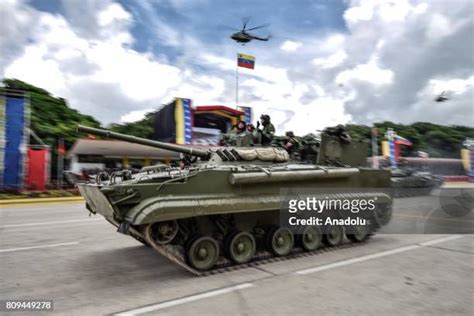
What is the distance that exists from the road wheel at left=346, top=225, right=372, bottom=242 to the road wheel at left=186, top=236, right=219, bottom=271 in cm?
355

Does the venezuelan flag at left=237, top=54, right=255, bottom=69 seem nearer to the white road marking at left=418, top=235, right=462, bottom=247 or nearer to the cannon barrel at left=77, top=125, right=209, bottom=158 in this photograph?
the cannon barrel at left=77, top=125, right=209, bottom=158

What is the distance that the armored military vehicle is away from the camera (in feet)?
20.2

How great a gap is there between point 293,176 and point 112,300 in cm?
386

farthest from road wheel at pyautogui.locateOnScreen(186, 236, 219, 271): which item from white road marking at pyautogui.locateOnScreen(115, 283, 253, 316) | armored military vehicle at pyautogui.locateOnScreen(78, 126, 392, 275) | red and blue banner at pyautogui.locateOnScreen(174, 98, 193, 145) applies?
red and blue banner at pyautogui.locateOnScreen(174, 98, 193, 145)

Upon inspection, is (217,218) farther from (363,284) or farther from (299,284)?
(363,284)

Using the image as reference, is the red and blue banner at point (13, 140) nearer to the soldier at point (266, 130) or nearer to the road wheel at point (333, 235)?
the soldier at point (266, 130)

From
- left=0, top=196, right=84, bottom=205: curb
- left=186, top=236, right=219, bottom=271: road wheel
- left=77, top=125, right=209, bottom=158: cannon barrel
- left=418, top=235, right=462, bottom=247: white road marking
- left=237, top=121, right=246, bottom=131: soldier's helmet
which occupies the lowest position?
left=418, top=235, right=462, bottom=247: white road marking

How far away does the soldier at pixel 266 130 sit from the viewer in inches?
358

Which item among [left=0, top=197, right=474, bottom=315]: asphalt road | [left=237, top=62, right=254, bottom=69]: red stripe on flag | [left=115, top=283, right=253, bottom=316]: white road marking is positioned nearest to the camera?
[left=115, top=283, right=253, bottom=316]: white road marking

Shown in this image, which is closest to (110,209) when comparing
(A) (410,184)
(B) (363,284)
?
(B) (363,284)

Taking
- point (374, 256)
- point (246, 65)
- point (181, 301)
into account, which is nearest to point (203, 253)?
point (181, 301)

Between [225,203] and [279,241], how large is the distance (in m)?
1.53

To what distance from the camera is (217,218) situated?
23.0 feet

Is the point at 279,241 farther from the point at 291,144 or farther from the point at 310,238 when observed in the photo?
the point at 291,144
